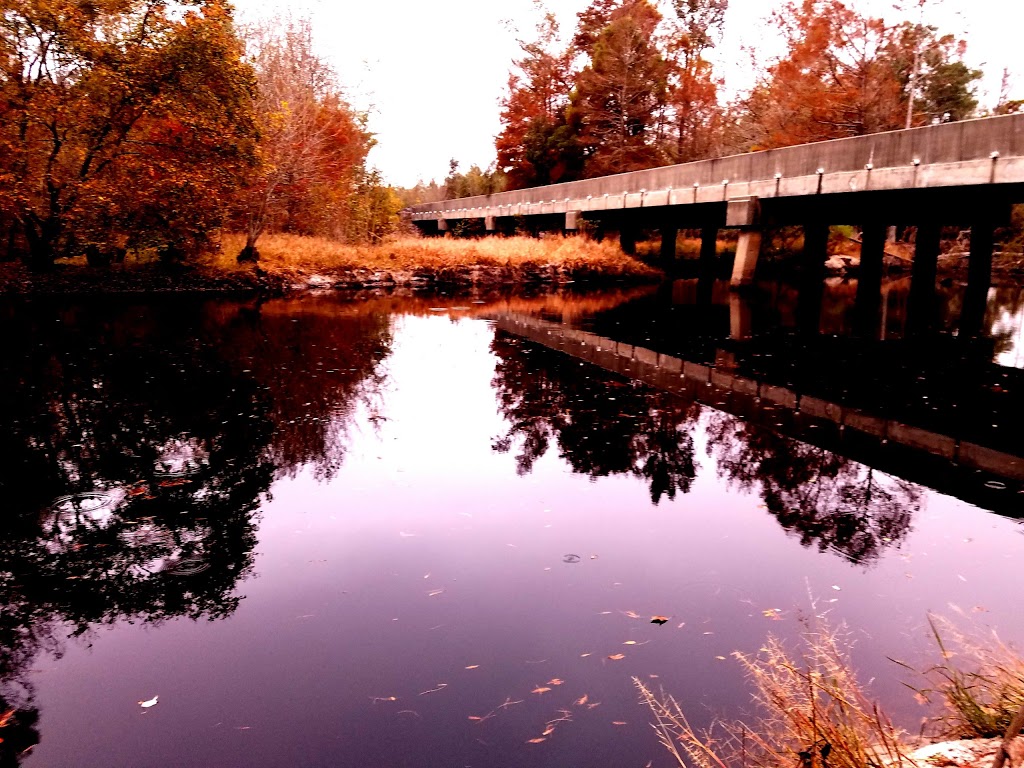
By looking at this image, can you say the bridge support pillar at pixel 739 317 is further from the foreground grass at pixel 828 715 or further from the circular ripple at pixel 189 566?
the circular ripple at pixel 189 566

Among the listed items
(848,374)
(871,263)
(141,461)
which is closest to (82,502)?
(141,461)

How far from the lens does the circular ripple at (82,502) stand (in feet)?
20.0

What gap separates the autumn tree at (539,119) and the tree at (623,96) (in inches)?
88.8

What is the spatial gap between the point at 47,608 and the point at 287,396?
5.58 meters

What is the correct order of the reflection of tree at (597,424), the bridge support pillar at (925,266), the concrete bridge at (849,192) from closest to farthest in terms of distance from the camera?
1. the reflection of tree at (597,424)
2. the concrete bridge at (849,192)
3. the bridge support pillar at (925,266)

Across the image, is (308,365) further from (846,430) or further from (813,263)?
(813,263)

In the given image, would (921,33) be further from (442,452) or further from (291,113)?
(442,452)

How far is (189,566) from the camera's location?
16.7ft

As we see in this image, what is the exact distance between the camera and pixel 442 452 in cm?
786

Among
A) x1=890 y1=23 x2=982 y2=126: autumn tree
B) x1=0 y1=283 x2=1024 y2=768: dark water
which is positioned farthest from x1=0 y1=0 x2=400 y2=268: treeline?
x1=890 y1=23 x2=982 y2=126: autumn tree

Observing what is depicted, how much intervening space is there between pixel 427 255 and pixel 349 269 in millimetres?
3554

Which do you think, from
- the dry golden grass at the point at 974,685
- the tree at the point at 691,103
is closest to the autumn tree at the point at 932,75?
the tree at the point at 691,103

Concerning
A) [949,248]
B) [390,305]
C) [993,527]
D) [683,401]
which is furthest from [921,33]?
[993,527]

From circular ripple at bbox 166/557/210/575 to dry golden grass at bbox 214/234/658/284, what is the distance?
21.4m
